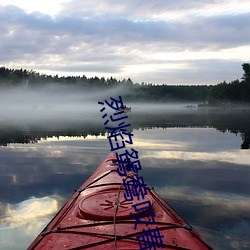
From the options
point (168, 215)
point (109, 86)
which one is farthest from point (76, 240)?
point (109, 86)

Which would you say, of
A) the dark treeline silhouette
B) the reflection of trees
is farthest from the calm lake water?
the dark treeline silhouette

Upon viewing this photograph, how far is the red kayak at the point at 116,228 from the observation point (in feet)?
15.5

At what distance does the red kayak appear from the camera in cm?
471

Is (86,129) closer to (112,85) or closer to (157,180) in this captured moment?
(157,180)

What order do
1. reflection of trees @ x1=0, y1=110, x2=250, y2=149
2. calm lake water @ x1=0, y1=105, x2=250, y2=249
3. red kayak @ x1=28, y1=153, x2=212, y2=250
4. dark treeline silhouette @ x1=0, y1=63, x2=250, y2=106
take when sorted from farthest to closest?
dark treeline silhouette @ x1=0, y1=63, x2=250, y2=106
reflection of trees @ x1=0, y1=110, x2=250, y2=149
calm lake water @ x1=0, y1=105, x2=250, y2=249
red kayak @ x1=28, y1=153, x2=212, y2=250

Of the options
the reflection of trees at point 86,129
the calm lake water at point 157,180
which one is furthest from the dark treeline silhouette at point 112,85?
the calm lake water at point 157,180

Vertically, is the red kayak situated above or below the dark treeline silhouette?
below

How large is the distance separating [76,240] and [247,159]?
1301cm

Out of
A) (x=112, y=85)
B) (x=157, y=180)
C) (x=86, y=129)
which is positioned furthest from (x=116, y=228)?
(x=112, y=85)

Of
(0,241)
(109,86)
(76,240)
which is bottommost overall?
(0,241)

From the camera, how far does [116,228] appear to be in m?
5.14

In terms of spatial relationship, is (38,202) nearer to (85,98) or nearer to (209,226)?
(209,226)

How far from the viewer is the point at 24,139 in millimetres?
23266

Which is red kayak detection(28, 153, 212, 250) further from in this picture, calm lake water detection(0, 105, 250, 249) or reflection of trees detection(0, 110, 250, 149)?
reflection of trees detection(0, 110, 250, 149)
